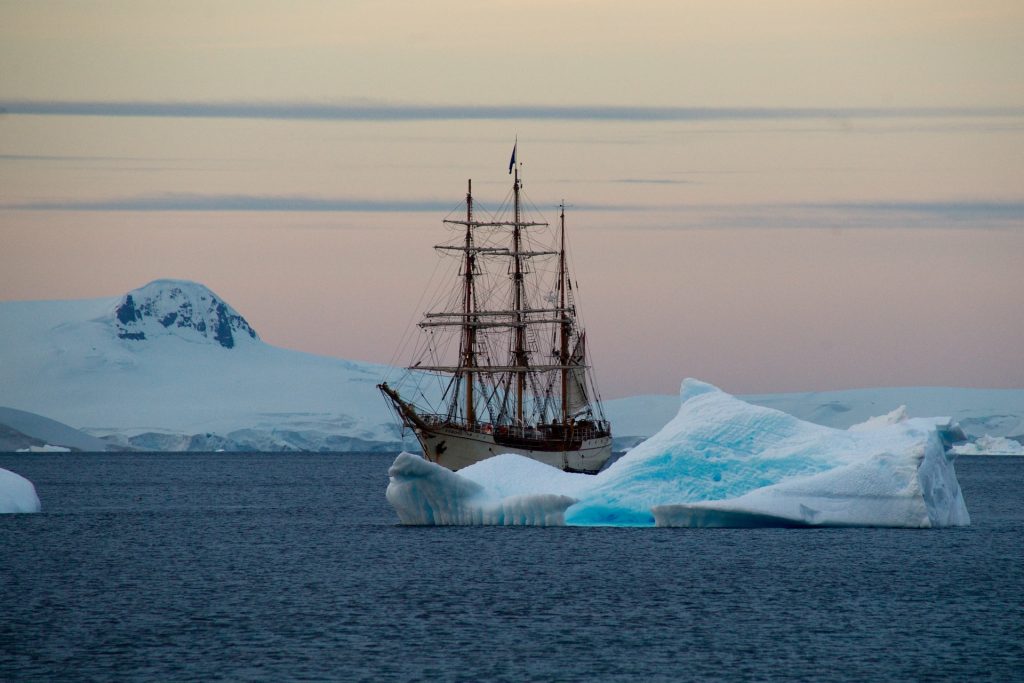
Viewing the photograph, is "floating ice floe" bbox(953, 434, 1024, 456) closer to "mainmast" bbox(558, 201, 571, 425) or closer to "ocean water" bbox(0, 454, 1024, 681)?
"mainmast" bbox(558, 201, 571, 425)

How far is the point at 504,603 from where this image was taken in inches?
1237

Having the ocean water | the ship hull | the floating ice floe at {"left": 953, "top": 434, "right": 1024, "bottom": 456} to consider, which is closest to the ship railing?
the ship hull

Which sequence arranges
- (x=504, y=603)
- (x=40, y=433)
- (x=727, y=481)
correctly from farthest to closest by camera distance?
(x=40, y=433), (x=727, y=481), (x=504, y=603)

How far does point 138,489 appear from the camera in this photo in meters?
86.2

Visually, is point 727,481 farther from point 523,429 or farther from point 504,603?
point 523,429

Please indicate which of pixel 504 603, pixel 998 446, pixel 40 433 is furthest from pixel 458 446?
pixel 40 433

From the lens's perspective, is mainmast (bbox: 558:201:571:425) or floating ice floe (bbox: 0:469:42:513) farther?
mainmast (bbox: 558:201:571:425)

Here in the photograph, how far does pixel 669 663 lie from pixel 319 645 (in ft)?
18.9

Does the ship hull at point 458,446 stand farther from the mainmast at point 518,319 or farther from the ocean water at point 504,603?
the ocean water at point 504,603

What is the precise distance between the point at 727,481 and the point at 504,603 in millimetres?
11800

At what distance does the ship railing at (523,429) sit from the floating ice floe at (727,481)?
1740 inches

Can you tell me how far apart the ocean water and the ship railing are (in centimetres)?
3748

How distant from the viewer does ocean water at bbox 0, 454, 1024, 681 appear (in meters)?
24.1

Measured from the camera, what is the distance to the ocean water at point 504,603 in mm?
24141
